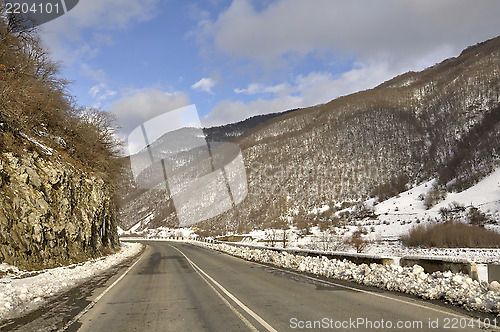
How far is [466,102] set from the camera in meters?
99.4

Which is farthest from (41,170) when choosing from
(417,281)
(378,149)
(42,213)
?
(378,149)

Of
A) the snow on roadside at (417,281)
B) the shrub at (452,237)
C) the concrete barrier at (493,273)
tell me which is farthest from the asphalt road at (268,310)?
the shrub at (452,237)

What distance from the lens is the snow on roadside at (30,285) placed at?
7.74 meters

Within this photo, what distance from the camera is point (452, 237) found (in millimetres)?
39938

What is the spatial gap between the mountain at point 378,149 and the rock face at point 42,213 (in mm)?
54438

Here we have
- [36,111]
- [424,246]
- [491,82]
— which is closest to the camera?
[36,111]

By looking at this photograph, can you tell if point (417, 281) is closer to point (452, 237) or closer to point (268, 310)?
point (268, 310)

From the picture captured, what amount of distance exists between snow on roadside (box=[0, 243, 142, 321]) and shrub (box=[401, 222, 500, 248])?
39.7m

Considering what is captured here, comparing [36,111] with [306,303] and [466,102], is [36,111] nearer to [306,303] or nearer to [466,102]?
[306,303]

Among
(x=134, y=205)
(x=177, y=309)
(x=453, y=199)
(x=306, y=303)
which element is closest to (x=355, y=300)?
(x=306, y=303)

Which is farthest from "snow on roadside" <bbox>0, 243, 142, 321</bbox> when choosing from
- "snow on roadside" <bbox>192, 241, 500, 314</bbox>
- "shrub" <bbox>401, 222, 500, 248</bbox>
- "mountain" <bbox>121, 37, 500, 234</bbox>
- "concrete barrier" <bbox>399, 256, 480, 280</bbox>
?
"mountain" <bbox>121, 37, 500, 234</bbox>

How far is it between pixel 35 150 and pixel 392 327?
18952mm

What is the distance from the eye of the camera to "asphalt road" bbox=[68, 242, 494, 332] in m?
5.82

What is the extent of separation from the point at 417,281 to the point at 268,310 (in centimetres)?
450
